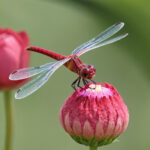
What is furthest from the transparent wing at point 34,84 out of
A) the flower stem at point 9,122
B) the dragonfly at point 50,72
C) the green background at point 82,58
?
the green background at point 82,58

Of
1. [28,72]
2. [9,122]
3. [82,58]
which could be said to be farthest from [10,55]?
[82,58]

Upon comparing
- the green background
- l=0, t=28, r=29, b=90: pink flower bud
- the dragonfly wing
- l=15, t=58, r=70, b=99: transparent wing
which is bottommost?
l=15, t=58, r=70, b=99: transparent wing

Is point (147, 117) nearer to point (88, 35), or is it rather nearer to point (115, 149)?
point (115, 149)

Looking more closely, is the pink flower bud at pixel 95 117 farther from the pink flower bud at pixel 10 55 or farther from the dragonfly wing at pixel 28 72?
the pink flower bud at pixel 10 55

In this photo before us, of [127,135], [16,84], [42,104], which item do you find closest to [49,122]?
[42,104]

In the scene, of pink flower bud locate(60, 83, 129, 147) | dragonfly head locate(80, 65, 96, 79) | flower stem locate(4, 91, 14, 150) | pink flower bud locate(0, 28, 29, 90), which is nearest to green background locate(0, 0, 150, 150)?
pink flower bud locate(0, 28, 29, 90)

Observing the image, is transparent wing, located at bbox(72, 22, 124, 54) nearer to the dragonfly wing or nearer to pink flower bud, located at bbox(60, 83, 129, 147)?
the dragonfly wing

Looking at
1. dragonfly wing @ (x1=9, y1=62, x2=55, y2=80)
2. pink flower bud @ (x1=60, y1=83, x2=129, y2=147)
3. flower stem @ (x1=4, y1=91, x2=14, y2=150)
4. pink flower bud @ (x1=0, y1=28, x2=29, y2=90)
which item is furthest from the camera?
pink flower bud @ (x1=0, y1=28, x2=29, y2=90)
